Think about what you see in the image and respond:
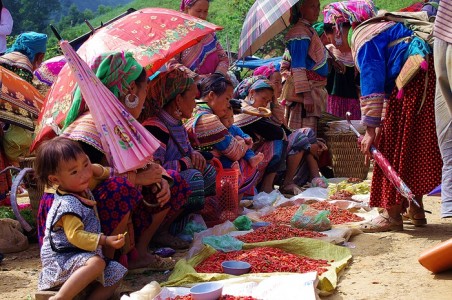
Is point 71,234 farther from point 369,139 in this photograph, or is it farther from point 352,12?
point 352,12

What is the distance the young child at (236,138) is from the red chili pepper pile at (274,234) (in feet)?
3.36

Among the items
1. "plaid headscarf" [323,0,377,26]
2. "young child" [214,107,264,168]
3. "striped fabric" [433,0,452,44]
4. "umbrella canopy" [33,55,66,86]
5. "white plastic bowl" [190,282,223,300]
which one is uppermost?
"plaid headscarf" [323,0,377,26]

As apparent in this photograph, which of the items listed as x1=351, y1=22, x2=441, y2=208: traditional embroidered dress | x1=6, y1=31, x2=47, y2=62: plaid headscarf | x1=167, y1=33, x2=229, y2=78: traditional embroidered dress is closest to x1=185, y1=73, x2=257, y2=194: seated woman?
x1=167, y1=33, x2=229, y2=78: traditional embroidered dress

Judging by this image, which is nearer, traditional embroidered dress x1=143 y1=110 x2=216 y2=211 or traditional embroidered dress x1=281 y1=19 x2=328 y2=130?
traditional embroidered dress x1=143 y1=110 x2=216 y2=211

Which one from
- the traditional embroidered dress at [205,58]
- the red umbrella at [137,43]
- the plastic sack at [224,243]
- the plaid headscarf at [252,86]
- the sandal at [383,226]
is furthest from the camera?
the plaid headscarf at [252,86]

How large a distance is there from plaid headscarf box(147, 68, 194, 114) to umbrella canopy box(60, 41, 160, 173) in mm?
1289

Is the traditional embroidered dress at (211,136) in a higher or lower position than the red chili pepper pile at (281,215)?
higher

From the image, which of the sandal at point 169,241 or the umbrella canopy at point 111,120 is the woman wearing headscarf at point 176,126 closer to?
the sandal at point 169,241

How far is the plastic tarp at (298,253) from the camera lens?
Answer: 4.09 meters

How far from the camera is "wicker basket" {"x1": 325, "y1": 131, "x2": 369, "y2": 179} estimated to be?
8.22 m

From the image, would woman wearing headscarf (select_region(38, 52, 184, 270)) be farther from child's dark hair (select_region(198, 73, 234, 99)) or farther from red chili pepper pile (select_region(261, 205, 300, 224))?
child's dark hair (select_region(198, 73, 234, 99))

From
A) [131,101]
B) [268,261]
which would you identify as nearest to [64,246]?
[131,101]

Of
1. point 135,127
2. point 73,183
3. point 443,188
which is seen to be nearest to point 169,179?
point 135,127

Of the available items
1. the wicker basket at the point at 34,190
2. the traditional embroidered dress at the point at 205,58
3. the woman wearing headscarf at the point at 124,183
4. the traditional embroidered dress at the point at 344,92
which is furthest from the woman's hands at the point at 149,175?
the traditional embroidered dress at the point at 344,92
